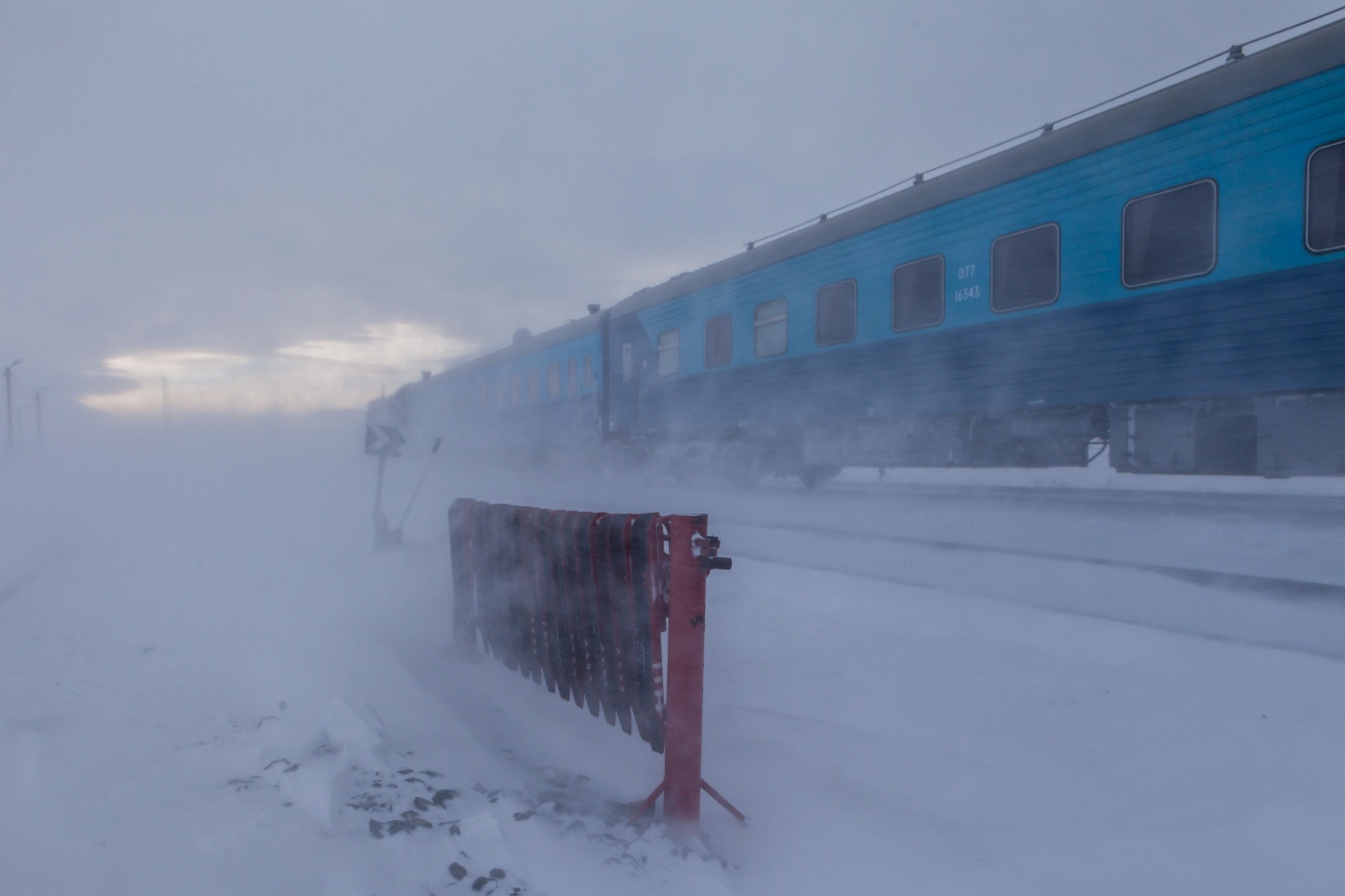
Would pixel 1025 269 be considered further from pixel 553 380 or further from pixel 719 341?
pixel 553 380

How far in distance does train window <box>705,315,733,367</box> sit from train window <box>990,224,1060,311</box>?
4.46 m

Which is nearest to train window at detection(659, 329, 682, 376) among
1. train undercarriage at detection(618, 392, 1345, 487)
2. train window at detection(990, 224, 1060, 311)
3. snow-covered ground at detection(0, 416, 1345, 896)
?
train undercarriage at detection(618, 392, 1345, 487)

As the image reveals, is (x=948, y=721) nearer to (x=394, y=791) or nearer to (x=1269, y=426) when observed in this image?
(x=394, y=791)

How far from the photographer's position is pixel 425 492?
56.5 feet

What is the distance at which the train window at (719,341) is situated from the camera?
11.8 metres

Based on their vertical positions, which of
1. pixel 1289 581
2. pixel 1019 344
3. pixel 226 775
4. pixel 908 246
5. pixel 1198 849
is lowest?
pixel 1198 849

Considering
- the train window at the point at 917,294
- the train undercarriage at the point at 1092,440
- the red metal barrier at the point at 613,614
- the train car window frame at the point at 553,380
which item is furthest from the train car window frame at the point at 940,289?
the train car window frame at the point at 553,380

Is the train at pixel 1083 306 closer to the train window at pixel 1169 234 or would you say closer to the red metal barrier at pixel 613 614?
the train window at pixel 1169 234

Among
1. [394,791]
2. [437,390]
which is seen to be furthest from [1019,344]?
[437,390]

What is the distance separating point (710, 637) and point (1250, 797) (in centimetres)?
310

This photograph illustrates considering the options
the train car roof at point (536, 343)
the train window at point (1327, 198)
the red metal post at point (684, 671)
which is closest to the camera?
the red metal post at point (684, 671)

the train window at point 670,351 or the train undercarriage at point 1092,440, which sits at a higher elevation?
the train window at point 670,351

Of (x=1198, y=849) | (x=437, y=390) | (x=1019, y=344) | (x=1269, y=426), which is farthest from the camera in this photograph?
(x=437, y=390)

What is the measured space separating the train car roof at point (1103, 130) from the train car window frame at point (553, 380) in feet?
24.9
